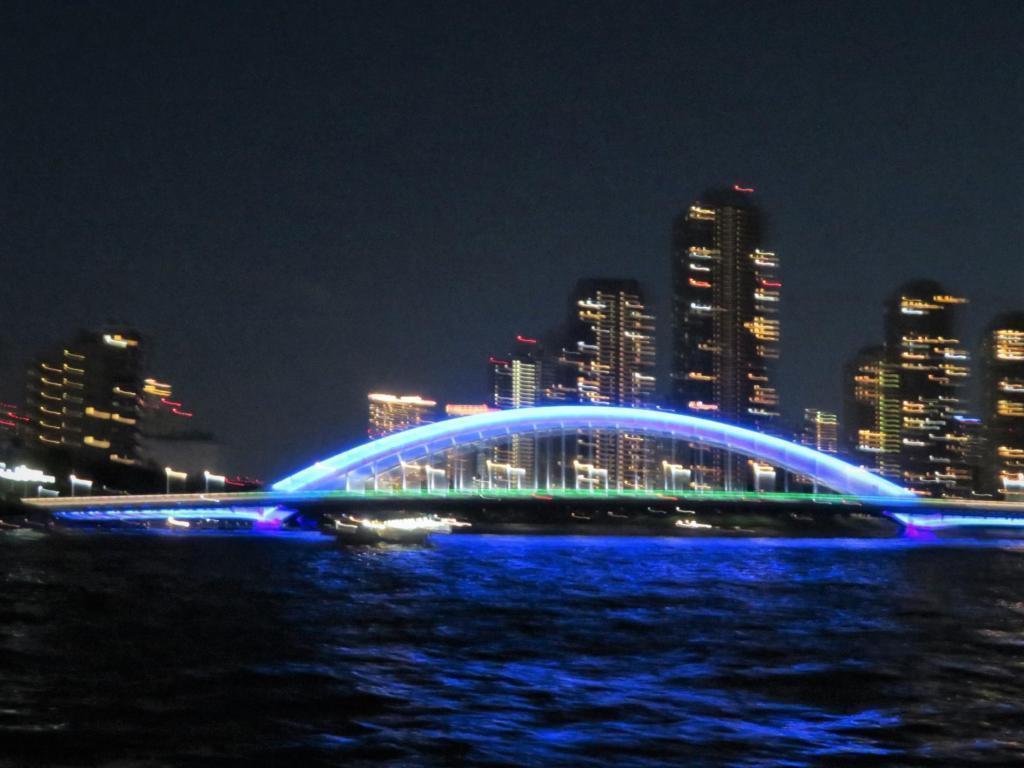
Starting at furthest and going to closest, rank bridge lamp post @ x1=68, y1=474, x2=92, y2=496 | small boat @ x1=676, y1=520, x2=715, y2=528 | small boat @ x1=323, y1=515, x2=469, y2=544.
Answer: small boat @ x1=676, y1=520, x2=715, y2=528 < bridge lamp post @ x1=68, y1=474, x2=92, y2=496 < small boat @ x1=323, y1=515, x2=469, y2=544

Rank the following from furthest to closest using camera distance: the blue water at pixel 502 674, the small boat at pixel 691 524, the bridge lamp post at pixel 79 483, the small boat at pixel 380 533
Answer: the small boat at pixel 691 524 → the bridge lamp post at pixel 79 483 → the small boat at pixel 380 533 → the blue water at pixel 502 674

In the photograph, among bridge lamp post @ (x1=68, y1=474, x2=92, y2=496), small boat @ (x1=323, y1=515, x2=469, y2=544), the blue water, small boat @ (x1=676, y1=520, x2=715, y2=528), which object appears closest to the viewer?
the blue water

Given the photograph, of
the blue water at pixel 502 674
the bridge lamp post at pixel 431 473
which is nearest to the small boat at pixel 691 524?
the bridge lamp post at pixel 431 473

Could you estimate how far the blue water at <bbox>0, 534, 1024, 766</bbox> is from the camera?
33.2 feet

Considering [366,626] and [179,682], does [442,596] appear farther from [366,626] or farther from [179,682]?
[179,682]

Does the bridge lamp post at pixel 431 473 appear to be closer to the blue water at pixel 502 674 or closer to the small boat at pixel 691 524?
the small boat at pixel 691 524

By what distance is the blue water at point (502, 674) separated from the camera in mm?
10109

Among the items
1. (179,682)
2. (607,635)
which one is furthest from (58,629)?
Result: (607,635)

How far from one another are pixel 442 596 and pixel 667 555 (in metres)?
27.9

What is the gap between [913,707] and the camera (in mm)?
12297

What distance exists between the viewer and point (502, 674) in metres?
14.2

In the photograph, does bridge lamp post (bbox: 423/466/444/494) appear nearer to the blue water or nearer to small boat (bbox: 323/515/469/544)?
small boat (bbox: 323/515/469/544)

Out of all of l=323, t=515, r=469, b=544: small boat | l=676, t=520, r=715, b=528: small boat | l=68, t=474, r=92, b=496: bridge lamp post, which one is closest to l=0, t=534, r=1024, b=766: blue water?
l=323, t=515, r=469, b=544: small boat

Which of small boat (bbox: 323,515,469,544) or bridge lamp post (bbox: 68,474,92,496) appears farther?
bridge lamp post (bbox: 68,474,92,496)
